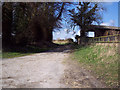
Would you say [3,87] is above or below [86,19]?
below

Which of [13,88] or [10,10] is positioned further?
[10,10]

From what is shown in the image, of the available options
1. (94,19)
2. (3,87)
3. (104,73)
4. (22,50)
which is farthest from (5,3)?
(104,73)

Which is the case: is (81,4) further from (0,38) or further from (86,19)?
(0,38)

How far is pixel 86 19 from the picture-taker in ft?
44.2

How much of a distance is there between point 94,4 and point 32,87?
38.0 feet

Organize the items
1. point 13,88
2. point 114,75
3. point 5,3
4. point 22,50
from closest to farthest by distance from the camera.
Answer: point 13,88, point 114,75, point 5,3, point 22,50

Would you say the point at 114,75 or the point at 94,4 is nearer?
the point at 114,75

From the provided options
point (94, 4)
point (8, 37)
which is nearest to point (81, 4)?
point (94, 4)

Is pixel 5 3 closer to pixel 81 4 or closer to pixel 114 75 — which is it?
pixel 81 4

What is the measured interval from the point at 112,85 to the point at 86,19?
11.1 metres

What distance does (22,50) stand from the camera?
13031 mm

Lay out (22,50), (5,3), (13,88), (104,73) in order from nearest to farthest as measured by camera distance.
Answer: (13,88) < (104,73) < (5,3) < (22,50)

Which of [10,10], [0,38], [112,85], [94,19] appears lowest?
[112,85]

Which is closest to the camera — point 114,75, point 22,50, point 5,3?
point 114,75
